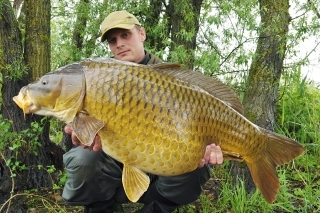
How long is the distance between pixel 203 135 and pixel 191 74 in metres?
0.23

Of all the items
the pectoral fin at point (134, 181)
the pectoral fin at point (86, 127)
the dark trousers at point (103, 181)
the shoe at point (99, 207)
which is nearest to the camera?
the pectoral fin at point (86, 127)

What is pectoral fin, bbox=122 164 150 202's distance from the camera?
150 centimetres

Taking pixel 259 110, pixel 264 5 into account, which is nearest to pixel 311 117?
pixel 259 110

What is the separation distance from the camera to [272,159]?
5.64 feet

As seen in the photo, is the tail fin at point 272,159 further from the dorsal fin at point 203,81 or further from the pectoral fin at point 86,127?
the pectoral fin at point 86,127

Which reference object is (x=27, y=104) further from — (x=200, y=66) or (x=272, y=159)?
(x=200, y=66)

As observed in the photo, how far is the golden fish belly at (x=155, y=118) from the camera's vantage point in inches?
55.6

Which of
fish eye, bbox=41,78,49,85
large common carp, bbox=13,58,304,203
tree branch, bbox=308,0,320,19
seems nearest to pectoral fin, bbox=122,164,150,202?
large common carp, bbox=13,58,304,203

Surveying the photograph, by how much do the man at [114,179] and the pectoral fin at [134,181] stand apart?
44cm

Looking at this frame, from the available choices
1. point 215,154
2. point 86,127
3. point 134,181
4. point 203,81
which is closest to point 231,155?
point 215,154

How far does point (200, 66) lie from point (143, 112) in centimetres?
150

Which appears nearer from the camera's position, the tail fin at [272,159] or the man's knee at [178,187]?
the tail fin at [272,159]

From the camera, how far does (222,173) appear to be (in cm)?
292

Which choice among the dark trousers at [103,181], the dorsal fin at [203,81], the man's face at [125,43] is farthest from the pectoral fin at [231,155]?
the man's face at [125,43]
